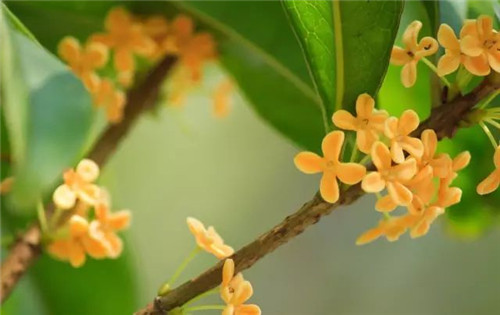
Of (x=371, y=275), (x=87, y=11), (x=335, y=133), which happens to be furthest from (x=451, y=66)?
(x=371, y=275)

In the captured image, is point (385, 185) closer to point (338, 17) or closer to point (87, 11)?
point (338, 17)

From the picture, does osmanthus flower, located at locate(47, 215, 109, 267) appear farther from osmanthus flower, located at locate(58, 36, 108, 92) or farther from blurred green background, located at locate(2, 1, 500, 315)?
blurred green background, located at locate(2, 1, 500, 315)

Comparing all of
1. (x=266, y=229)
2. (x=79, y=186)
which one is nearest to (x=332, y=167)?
(x=79, y=186)

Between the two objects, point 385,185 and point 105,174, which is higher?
point 385,185

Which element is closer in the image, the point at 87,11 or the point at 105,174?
the point at 87,11

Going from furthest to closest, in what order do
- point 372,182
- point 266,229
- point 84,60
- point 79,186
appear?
point 266,229 < point 84,60 < point 79,186 < point 372,182

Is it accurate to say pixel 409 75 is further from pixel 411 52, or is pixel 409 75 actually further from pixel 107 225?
pixel 107 225

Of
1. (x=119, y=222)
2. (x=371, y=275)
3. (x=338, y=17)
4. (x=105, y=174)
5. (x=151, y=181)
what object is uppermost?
(x=338, y=17)
